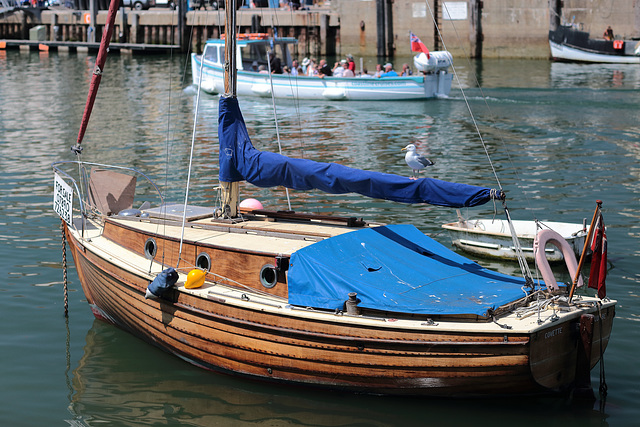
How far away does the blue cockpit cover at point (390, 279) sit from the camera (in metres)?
10.0

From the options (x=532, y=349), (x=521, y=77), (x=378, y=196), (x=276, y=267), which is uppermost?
(x=521, y=77)

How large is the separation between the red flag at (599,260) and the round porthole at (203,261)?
5277 millimetres

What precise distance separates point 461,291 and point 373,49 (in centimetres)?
4576

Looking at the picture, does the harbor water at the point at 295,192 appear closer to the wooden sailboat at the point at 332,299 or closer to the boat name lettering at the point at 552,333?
the wooden sailboat at the point at 332,299

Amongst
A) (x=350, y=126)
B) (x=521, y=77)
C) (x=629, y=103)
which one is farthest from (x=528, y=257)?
(x=521, y=77)

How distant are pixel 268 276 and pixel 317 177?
1.55 meters

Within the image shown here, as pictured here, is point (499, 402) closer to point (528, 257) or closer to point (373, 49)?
point (528, 257)

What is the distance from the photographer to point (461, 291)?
10.5 m

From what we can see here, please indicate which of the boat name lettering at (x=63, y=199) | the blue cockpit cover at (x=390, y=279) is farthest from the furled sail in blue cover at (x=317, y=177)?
the boat name lettering at (x=63, y=199)

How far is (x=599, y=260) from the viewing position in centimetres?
1006

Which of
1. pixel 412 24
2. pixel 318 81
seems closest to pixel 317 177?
pixel 318 81

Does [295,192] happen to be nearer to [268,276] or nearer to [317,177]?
[317,177]

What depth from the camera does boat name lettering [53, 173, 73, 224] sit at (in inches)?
522

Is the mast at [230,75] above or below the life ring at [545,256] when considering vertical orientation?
above
